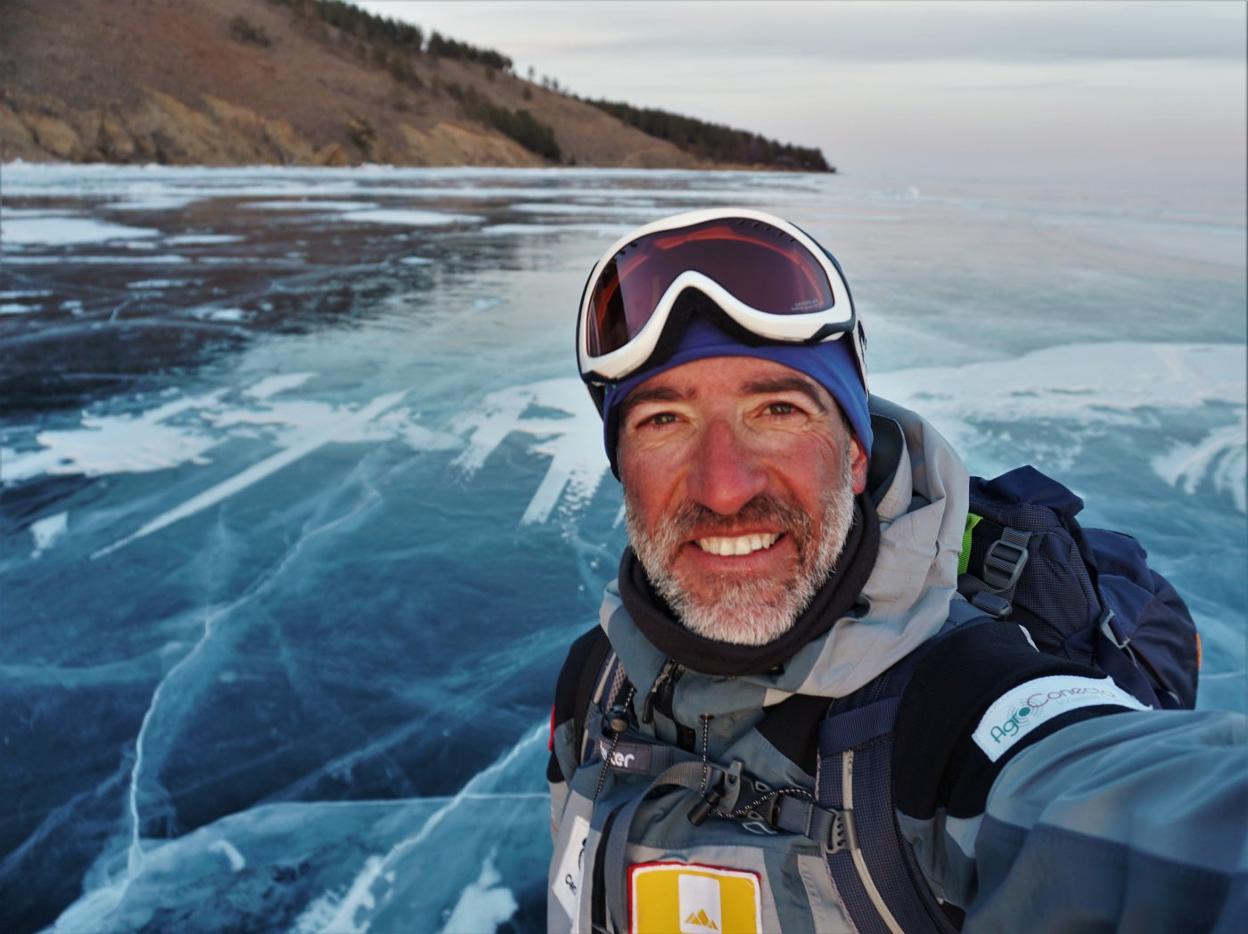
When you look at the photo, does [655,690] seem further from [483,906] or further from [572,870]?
[483,906]

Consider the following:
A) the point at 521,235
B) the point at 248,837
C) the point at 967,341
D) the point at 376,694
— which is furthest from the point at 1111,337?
the point at 521,235

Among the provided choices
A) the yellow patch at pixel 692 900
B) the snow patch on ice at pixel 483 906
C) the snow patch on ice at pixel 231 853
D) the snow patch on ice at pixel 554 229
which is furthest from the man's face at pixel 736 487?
the snow patch on ice at pixel 554 229

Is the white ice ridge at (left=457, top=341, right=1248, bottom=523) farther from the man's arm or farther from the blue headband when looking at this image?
the man's arm

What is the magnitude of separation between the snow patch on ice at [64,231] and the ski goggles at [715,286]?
1214 centimetres

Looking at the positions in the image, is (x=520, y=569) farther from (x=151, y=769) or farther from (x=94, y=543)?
(x=94, y=543)

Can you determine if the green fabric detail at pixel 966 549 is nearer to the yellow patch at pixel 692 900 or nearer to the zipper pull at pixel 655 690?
the zipper pull at pixel 655 690

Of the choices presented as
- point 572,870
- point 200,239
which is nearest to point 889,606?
point 572,870

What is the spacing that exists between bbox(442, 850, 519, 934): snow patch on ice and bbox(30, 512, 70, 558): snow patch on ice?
2.65 m

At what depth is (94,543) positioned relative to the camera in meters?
3.71

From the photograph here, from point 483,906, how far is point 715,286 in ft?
5.40

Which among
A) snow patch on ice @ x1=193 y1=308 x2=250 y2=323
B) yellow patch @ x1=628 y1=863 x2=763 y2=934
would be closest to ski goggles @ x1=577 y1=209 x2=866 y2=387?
yellow patch @ x1=628 y1=863 x2=763 y2=934

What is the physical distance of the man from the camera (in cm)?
79

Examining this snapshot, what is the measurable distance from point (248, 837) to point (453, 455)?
2.69 metres

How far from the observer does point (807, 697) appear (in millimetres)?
1237
